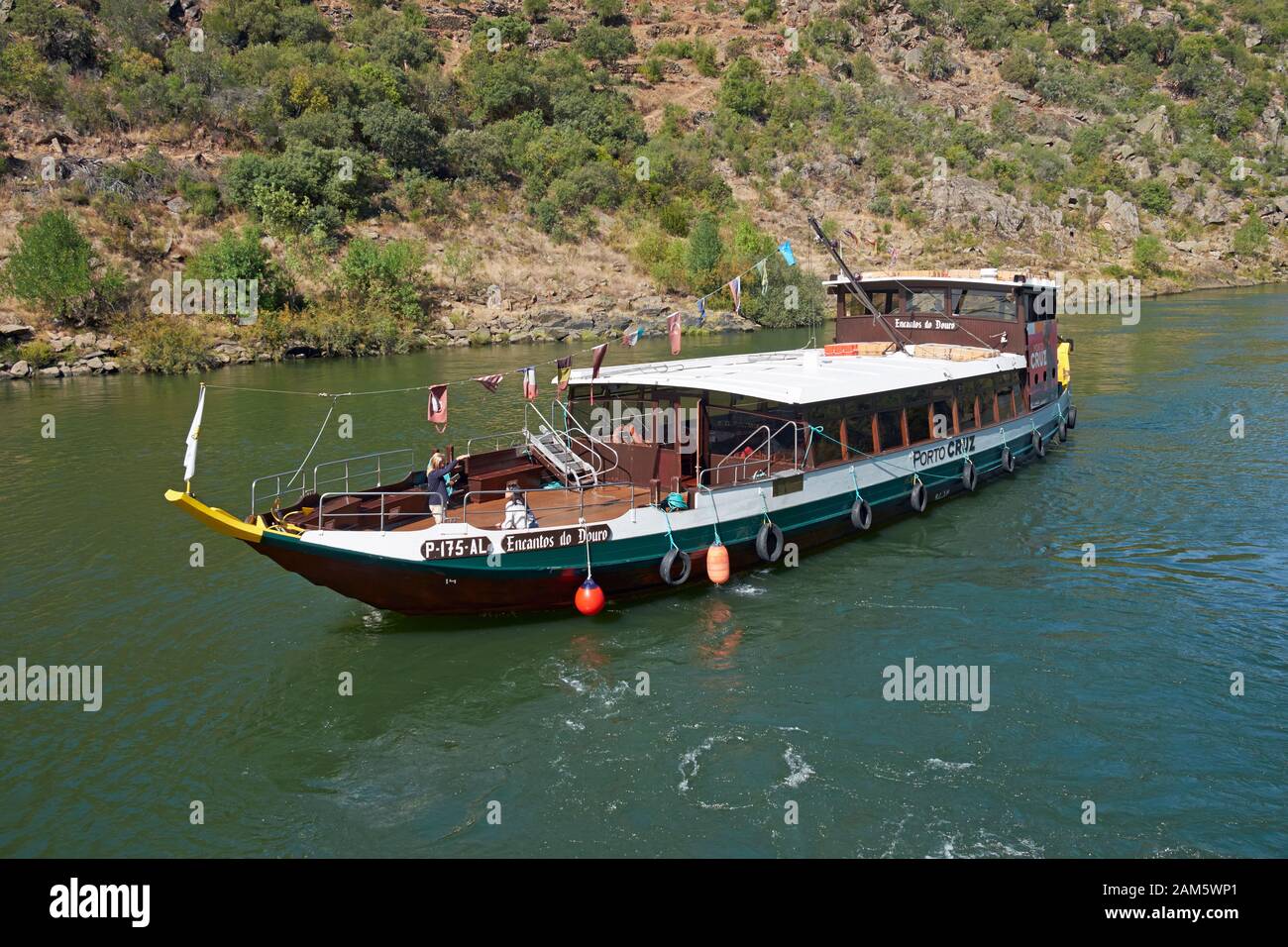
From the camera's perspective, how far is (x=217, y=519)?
45.6ft

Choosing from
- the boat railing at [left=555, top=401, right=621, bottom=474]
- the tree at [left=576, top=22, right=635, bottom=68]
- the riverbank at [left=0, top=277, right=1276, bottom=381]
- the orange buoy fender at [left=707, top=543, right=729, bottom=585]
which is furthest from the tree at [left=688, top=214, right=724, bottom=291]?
the orange buoy fender at [left=707, top=543, right=729, bottom=585]

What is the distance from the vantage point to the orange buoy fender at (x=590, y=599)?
16.1m

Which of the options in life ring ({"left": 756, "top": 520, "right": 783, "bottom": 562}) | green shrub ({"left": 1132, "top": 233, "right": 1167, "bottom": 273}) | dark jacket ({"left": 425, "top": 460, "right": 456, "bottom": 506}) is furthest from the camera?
green shrub ({"left": 1132, "top": 233, "right": 1167, "bottom": 273})

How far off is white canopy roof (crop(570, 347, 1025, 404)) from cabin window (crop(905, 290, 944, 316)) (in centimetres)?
203

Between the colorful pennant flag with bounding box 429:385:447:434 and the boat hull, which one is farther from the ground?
the colorful pennant flag with bounding box 429:385:447:434

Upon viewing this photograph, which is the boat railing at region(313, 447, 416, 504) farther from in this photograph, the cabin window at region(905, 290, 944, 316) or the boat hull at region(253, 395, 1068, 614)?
the cabin window at region(905, 290, 944, 316)

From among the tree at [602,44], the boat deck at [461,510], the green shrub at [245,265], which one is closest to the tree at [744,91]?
the tree at [602,44]

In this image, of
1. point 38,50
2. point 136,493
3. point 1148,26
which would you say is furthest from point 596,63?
point 136,493

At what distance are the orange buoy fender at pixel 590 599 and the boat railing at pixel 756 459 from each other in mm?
3379

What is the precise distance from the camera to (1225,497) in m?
23.7

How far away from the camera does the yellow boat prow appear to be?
1345 cm

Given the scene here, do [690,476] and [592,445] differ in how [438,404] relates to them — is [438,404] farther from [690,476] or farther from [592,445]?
[690,476]
